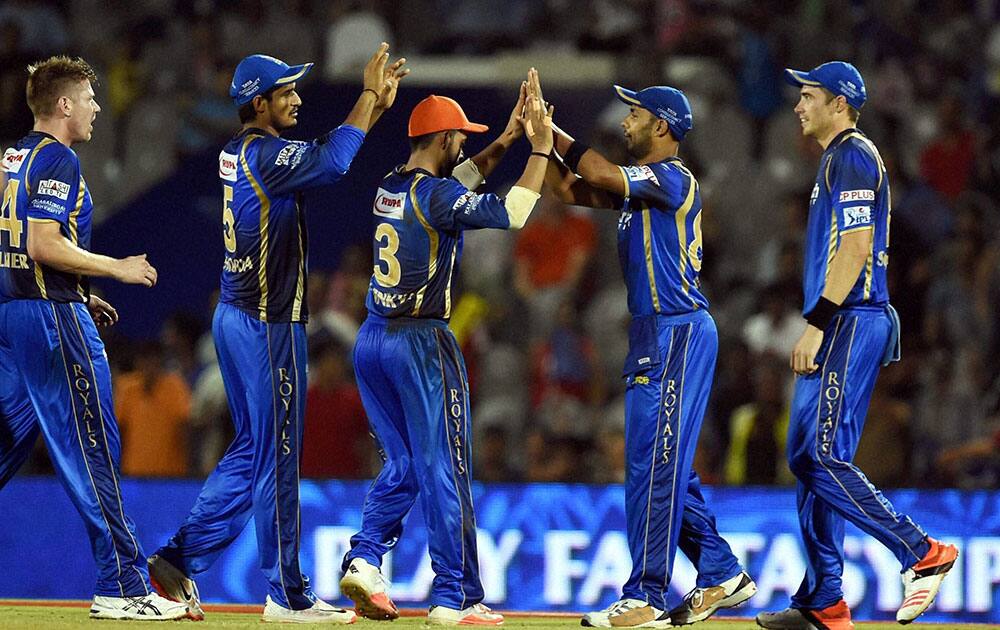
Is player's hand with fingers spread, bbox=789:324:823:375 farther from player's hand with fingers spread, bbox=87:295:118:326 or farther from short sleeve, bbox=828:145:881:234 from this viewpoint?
player's hand with fingers spread, bbox=87:295:118:326

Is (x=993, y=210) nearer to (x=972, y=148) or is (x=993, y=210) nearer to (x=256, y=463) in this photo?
(x=972, y=148)

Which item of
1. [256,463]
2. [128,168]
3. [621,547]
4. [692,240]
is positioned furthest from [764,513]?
[128,168]

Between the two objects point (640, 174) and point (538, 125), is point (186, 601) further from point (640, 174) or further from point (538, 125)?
point (640, 174)

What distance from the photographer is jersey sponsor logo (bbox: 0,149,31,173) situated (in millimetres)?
7973

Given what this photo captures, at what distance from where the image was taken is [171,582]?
27.4ft

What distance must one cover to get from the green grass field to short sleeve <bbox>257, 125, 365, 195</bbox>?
217 centimetres

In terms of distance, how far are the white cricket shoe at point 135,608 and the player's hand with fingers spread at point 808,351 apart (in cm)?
328

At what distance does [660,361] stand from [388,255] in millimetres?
1464

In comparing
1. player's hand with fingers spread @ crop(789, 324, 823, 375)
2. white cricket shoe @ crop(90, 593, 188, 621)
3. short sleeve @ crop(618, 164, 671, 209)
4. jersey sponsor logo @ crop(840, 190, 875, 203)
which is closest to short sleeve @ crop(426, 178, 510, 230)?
short sleeve @ crop(618, 164, 671, 209)

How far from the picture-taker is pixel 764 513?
10547mm

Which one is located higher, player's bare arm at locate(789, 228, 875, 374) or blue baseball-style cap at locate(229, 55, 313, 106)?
blue baseball-style cap at locate(229, 55, 313, 106)

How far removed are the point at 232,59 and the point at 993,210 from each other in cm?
719

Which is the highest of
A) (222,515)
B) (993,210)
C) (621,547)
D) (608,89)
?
(608,89)

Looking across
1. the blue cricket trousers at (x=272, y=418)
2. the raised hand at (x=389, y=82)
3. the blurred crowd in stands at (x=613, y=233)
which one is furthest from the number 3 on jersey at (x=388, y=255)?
the blurred crowd in stands at (x=613, y=233)
